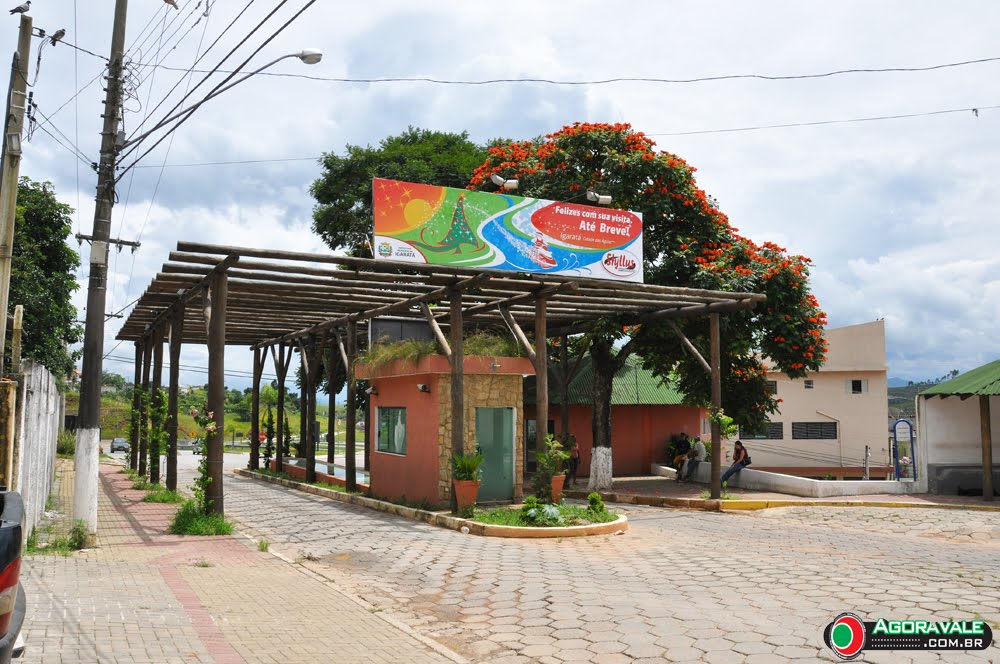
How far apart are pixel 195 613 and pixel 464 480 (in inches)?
248

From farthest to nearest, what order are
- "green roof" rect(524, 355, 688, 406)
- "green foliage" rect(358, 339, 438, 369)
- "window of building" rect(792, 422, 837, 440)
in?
"window of building" rect(792, 422, 837, 440)
"green roof" rect(524, 355, 688, 406)
"green foliage" rect(358, 339, 438, 369)

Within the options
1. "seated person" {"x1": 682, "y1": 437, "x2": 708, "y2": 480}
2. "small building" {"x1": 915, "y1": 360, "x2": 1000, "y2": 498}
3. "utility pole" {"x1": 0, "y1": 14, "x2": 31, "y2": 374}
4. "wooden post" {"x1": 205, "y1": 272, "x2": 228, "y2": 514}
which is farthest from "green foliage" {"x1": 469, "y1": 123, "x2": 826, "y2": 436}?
"utility pole" {"x1": 0, "y1": 14, "x2": 31, "y2": 374}

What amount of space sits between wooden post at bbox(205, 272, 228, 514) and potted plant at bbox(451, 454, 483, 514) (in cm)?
351

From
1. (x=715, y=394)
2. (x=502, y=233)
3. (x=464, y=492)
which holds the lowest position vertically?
(x=464, y=492)

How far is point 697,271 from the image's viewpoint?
17500 millimetres

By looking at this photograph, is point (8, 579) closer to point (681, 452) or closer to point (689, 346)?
point (689, 346)

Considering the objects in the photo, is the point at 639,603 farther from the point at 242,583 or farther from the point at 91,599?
the point at 91,599

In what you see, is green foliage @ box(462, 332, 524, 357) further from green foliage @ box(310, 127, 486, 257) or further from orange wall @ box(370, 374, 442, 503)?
green foliage @ box(310, 127, 486, 257)

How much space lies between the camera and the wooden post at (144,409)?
1928 cm

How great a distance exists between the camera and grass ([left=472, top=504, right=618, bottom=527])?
38.2ft

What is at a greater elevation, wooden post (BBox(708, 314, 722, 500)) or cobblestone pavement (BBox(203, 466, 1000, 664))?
wooden post (BBox(708, 314, 722, 500))

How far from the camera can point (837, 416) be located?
100 ft

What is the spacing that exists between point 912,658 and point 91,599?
6.43 metres

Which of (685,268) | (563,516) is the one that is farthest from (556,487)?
(685,268)
